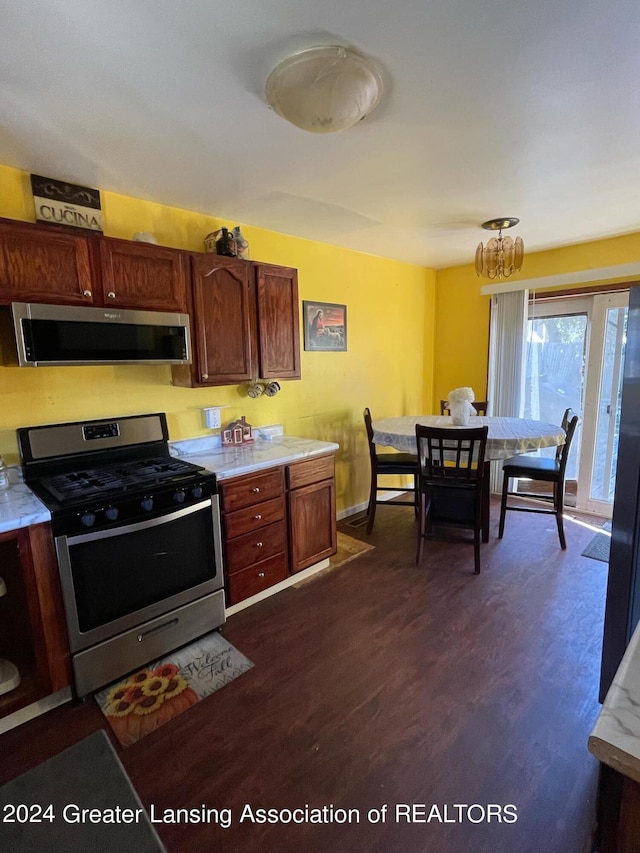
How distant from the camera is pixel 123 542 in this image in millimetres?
1860

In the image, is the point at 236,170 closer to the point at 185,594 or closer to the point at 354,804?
the point at 185,594

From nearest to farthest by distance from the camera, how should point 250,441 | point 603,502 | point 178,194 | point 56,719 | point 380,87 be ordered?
point 380,87, point 56,719, point 178,194, point 250,441, point 603,502

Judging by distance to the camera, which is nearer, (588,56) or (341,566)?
(588,56)

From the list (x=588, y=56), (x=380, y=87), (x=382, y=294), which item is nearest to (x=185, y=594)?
(x=380, y=87)

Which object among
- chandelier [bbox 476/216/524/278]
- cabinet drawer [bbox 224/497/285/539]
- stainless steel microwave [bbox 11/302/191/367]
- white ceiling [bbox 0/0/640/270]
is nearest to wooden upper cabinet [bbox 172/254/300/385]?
stainless steel microwave [bbox 11/302/191/367]

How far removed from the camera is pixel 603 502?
3746mm

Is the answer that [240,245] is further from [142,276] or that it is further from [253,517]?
[253,517]

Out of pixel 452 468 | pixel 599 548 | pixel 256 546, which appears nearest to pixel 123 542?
pixel 256 546

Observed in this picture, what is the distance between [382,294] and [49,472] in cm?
312

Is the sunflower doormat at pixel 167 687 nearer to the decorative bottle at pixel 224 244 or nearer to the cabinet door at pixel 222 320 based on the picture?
the cabinet door at pixel 222 320

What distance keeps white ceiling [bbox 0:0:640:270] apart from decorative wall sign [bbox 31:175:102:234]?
0.19 feet

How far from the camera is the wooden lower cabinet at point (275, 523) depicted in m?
2.33

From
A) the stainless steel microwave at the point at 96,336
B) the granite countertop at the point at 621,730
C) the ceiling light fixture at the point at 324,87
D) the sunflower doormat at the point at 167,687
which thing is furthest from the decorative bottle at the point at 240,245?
the granite countertop at the point at 621,730

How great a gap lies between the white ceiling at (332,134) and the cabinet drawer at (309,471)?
159 centimetres
